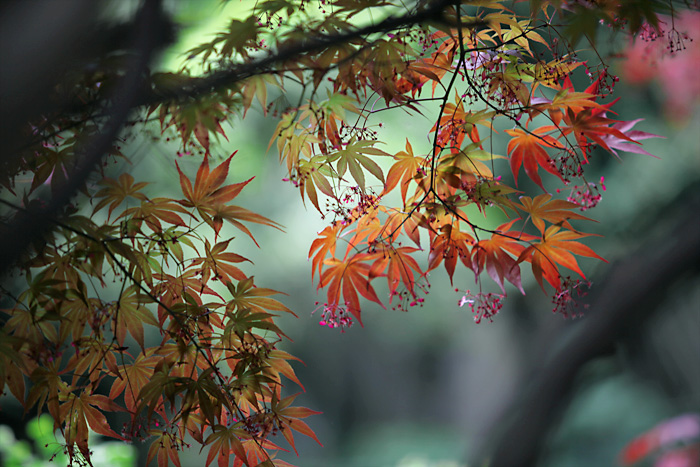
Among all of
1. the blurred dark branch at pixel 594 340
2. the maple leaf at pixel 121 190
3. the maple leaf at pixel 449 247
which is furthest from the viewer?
the blurred dark branch at pixel 594 340

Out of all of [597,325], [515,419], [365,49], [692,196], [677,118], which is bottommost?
[515,419]

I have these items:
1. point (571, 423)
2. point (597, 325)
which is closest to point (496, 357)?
point (571, 423)

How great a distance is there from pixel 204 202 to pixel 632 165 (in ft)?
8.58

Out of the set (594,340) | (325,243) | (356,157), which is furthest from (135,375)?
(594,340)

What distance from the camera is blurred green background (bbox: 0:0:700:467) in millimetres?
2545

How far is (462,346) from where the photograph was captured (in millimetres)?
3049

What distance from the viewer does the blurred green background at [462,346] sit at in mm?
2545

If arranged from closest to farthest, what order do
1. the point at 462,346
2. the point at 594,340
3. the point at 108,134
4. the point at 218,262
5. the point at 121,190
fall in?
the point at 108,134 → the point at 121,190 → the point at 218,262 → the point at 594,340 → the point at 462,346

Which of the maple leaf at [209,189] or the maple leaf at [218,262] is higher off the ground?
the maple leaf at [209,189]

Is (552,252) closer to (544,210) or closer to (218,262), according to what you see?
(544,210)

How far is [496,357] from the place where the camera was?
9.96 ft

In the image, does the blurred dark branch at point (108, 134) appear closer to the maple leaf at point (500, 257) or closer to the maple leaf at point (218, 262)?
the maple leaf at point (218, 262)

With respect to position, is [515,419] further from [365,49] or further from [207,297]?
[365,49]

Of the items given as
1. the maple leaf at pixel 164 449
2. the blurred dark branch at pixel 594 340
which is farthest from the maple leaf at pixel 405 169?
the blurred dark branch at pixel 594 340
